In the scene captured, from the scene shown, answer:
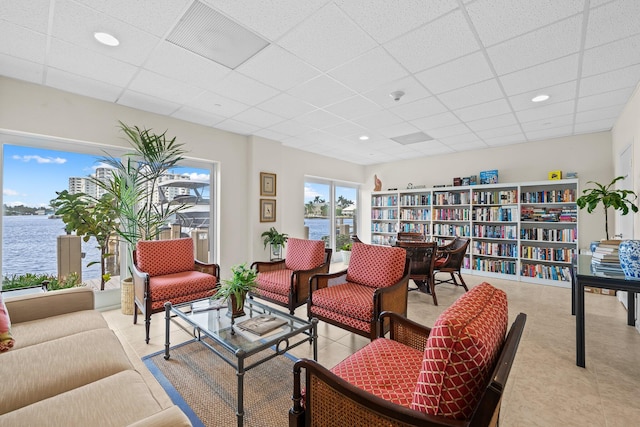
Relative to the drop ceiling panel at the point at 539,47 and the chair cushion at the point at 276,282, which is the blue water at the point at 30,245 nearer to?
the chair cushion at the point at 276,282

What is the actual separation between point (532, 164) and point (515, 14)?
168 inches

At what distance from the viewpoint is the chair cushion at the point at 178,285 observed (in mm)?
2771

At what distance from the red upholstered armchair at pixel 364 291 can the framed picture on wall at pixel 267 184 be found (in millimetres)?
2525

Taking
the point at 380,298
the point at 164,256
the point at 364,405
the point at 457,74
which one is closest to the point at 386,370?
the point at 364,405

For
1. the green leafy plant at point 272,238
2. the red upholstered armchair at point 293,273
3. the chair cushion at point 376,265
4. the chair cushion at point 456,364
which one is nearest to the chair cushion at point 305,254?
the red upholstered armchair at point 293,273

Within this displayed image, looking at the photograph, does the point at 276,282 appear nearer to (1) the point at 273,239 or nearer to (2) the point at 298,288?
(2) the point at 298,288

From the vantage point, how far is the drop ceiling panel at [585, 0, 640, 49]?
1.85 meters

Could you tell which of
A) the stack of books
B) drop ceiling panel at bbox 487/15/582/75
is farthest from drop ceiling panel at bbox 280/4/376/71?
the stack of books

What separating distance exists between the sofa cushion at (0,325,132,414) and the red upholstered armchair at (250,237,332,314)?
143 cm

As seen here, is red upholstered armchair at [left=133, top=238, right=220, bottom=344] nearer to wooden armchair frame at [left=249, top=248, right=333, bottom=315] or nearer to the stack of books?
wooden armchair frame at [left=249, top=248, right=333, bottom=315]

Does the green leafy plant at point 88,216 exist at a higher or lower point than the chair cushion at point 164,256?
higher

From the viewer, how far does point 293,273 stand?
302 centimetres

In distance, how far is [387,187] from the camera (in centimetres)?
715

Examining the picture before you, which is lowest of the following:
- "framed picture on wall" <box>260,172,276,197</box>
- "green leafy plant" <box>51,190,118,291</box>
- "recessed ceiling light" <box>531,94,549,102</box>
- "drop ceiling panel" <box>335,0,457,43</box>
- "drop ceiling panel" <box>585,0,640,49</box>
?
"green leafy plant" <box>51,190,118,291</box>
